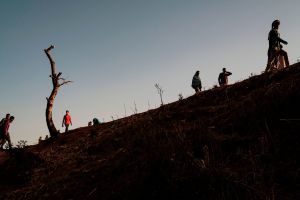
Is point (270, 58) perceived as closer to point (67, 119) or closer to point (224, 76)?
point (224, 76)

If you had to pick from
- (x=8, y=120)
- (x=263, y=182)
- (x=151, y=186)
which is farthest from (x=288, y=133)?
(x=8, y=120)

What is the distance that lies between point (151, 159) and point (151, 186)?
50 centimetres

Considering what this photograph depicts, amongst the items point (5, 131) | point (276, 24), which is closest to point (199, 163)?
point (276, 24)

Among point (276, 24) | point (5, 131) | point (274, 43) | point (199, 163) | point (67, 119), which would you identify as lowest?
point (199, 163)

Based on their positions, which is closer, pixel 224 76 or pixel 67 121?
pixel 224 76

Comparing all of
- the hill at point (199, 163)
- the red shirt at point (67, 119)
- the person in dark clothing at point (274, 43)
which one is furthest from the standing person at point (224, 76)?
the red shirt at point (67, 119)

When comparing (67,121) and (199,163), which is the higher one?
(67,121)

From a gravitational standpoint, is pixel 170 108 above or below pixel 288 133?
above

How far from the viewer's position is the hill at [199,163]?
4.61 m

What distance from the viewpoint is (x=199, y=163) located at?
4.98 metres

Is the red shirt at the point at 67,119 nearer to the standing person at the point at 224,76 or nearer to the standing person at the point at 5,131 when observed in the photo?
the standing person at the point at 5,131

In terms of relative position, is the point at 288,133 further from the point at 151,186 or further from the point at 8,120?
the point at 8,120

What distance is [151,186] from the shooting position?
202 inches

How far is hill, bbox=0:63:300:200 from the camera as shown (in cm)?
461
